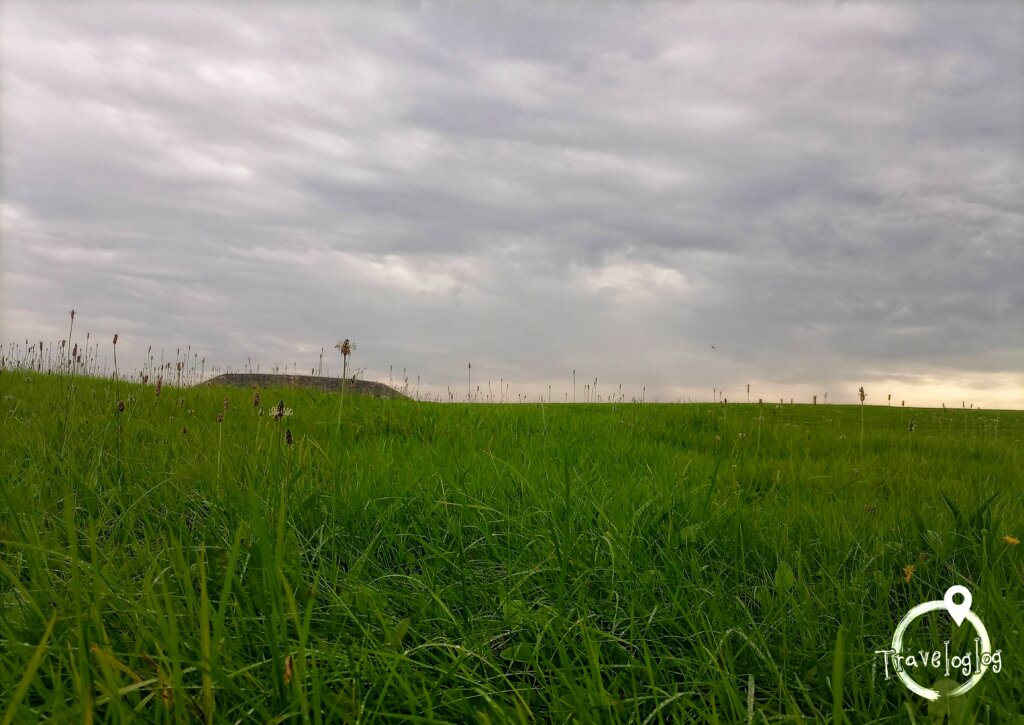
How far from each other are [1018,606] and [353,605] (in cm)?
272

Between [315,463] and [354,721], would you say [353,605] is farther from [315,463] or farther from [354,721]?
[315,463]

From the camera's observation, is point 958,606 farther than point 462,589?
No

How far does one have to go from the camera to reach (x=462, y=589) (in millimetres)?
2723

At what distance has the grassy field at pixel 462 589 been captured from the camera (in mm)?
2053

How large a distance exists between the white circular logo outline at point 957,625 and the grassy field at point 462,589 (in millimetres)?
49

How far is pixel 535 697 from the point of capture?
229cm

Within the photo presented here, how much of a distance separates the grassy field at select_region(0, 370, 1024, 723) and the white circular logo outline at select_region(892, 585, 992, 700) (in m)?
0.05

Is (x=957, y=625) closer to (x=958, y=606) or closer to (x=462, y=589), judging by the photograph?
(x=958, y=606)

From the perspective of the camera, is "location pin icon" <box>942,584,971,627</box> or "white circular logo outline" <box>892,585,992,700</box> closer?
"white circular logo outline" <box>892,585,992,700</box>

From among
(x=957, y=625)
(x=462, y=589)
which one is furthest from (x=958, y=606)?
(x=462, y=589)

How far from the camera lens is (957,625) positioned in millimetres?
2512

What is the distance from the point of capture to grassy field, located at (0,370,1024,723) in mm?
2053

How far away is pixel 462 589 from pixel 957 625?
1.87 meters

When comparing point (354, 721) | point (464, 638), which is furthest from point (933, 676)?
point (354, 721)
